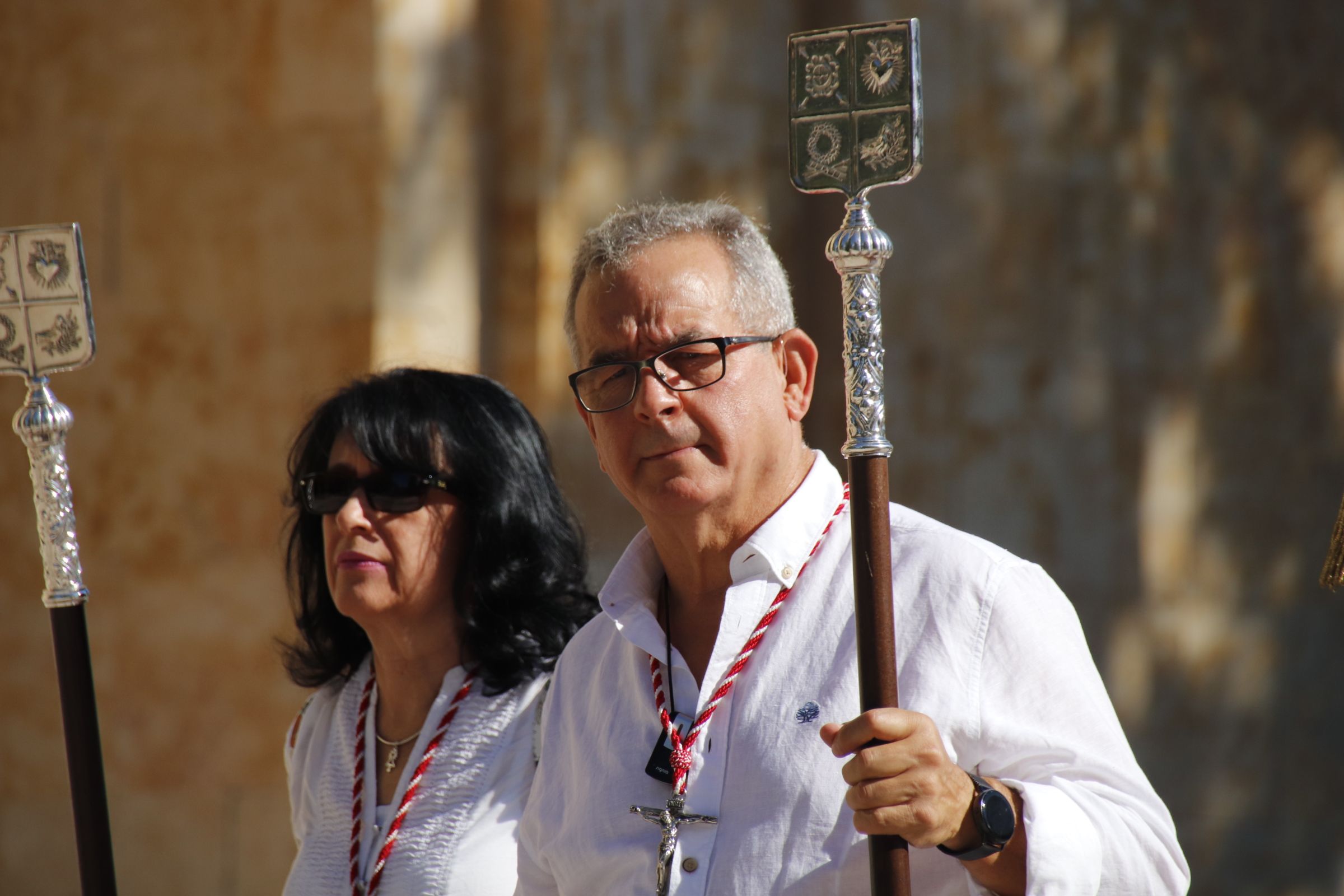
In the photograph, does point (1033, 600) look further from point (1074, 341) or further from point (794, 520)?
point (1074, 341)

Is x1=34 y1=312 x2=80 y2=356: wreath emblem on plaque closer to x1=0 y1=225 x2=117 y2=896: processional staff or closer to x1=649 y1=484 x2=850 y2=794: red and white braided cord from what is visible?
x1=0 y1=225 x2=117 y2=896: processional staff

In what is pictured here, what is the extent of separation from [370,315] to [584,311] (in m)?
2.25

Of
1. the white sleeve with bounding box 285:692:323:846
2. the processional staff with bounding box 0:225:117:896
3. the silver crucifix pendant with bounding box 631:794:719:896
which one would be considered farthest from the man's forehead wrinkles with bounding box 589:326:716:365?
the white sleeve with bounding box 285:692:323:846

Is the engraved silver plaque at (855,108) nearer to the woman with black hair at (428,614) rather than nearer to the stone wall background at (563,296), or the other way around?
the woman with black hair at (428,614)

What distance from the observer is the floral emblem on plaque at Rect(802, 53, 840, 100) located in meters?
1.95

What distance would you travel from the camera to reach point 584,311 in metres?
2.46

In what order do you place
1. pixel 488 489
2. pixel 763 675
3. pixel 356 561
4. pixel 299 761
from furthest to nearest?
pixel 299 761, pixel 488 489, pixel 356 561, pixel 763 675

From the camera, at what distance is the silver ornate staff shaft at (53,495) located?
2.50 m

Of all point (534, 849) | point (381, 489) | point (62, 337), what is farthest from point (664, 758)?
point (62, 337)

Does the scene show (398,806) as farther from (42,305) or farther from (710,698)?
(42,305)

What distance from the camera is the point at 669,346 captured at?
2.33 m

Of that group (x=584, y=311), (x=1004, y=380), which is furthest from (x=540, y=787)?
(x=1004, y=380)

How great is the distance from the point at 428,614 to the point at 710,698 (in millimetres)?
1076

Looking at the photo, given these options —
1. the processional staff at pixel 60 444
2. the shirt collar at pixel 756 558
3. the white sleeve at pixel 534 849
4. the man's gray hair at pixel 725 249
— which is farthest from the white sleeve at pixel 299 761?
the man's gray hair at pixel 725 249
